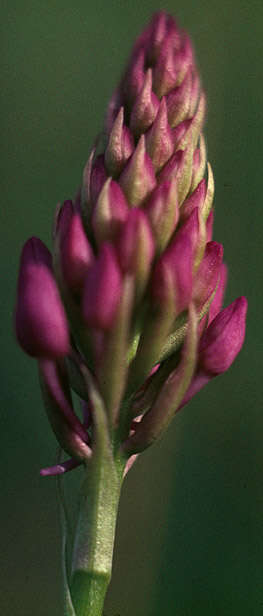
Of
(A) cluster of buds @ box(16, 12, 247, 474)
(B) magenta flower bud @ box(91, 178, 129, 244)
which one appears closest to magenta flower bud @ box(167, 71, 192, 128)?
(A) cluster of buds @ box(16, 12, 247, 474)

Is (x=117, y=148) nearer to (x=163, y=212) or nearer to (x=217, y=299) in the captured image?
(x=163, y=212)

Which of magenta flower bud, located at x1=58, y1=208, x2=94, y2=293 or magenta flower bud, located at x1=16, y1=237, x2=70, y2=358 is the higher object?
magenta flower bud, located at x1=58, y1=208, x2=94, y2=293

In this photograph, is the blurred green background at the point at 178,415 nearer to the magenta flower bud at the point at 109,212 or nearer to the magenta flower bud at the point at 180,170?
the magenta flower bud at the point at 180,170

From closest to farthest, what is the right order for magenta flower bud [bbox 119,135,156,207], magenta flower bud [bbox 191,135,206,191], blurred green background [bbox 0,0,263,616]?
magenta flower bud [bbox 119,135,156,207] → magenta flower bud [bbox 191,135,206,191] → blurred green background [bbox 0,0,263,616]

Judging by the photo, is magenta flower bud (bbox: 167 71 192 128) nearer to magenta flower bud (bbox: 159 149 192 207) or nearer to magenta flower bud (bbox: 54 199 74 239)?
magenta flower bud (bbox: 159 149 192 207)

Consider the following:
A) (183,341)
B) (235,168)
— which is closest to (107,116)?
(183,341)

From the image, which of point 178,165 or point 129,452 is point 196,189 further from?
point 129,452

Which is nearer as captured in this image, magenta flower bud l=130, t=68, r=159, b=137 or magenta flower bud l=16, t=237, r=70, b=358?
magenta flower bud l=16, t=237, r=70, b=358

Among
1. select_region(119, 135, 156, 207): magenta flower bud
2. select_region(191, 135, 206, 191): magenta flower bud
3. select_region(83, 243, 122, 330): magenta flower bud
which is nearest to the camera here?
select_region(83, 243, 122, 330): magenta flower bud
